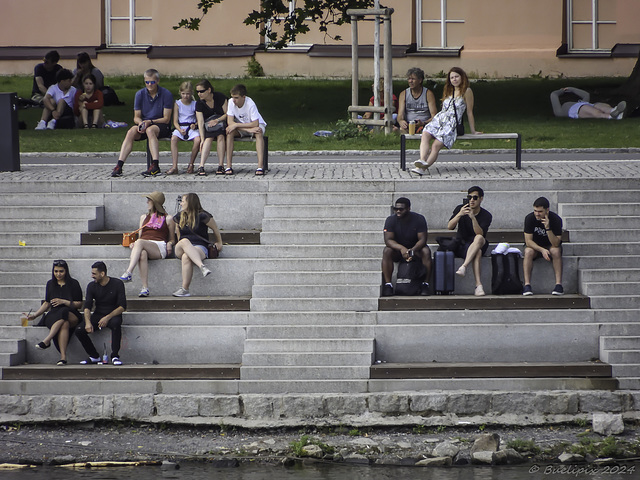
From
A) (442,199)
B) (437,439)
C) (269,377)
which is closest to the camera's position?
(437,439)

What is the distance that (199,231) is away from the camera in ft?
44.7

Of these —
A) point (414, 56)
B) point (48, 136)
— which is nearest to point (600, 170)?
point (48, 136)

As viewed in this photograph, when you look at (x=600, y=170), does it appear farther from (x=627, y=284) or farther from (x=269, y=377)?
(x=269, y=377)

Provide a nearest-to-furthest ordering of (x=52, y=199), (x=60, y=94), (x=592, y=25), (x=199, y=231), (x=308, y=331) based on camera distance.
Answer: (x=308, y=331) < (x=199, y=231) < (x=52, y=199) < (x=60, y=94) < (x=592, y=25)

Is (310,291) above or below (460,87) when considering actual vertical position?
below

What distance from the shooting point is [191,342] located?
1272 centimetres

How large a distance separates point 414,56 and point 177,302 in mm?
18702

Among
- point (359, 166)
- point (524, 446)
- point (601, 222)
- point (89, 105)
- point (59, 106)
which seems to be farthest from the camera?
point (89, 105)

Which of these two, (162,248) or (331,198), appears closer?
(162,248)

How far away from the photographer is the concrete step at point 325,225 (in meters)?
14.2

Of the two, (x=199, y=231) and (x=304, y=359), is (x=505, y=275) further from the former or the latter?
(x=199, y=231)

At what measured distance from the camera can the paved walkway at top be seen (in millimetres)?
15375

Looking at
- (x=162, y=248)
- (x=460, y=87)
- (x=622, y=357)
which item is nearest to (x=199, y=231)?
(x=162, y=248)

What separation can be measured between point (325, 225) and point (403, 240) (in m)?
1.39
